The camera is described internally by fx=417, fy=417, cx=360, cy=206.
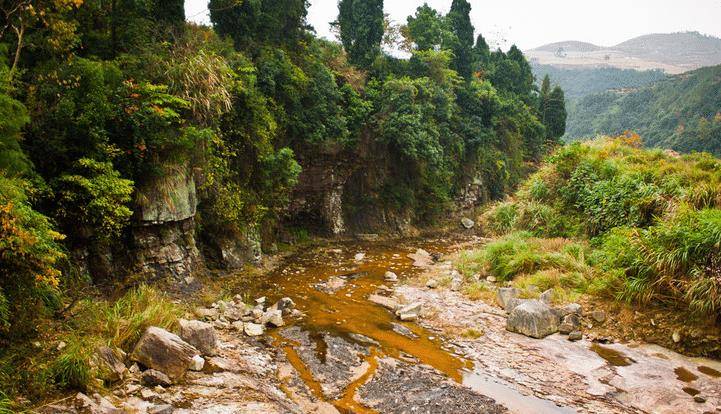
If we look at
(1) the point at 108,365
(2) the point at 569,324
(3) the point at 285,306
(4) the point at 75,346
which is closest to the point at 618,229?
(2) the point at 569,324

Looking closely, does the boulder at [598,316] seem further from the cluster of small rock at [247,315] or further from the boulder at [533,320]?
the cluster of small rock at [247,315]

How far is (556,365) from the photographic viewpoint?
22.7 ft

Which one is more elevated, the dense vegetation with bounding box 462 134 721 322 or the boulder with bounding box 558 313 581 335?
the dense vegetation with bounding box 462 134 721 322

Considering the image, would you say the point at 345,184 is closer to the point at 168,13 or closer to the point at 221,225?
the point at 221,225

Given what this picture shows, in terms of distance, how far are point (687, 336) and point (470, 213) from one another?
849 inches

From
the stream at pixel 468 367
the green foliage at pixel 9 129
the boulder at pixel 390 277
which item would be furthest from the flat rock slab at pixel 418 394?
the boulder at pixel 390 277

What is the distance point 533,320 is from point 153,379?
21.9ft

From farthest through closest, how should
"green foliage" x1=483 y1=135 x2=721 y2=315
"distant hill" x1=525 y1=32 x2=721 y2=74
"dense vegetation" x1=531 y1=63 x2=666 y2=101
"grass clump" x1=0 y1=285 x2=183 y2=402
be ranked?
"distant hill" x1=525 y1=32 x2=721 y2=74 → "dense vegetation" x1=531 y1=63 x2=666 y2=101 → "green foliage" x1=483 y1=135 x2=721 y2=315 → "grass clump" x1=0 y1=285 x2=183 y2=402

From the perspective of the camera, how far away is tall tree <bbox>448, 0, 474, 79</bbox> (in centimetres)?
2886

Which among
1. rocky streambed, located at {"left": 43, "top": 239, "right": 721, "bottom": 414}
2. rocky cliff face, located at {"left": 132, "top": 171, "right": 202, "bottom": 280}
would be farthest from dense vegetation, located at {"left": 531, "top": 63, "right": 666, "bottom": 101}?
rocky cliff face, located at {"left": 132, "top": 171, "right": 202, "bottom": 280}

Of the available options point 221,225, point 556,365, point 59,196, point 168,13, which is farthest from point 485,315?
point 168,13

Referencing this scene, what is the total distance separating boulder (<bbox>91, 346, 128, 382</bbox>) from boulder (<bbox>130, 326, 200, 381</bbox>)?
0.26 metres

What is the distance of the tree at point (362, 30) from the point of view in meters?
23.1

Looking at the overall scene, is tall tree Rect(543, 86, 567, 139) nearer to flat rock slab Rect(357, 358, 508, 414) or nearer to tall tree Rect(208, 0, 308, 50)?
tall tree Rect(208, 0, 308, 50)
